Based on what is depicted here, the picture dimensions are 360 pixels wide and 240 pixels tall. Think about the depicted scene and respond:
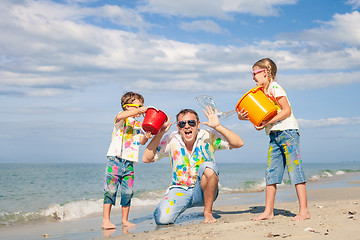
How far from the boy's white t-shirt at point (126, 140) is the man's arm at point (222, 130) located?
4.03ft

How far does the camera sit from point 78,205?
7.09 metres

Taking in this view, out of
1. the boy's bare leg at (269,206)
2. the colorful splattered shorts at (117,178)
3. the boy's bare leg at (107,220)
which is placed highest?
the colorful splattered shorts at (117,178)

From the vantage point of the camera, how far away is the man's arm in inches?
165

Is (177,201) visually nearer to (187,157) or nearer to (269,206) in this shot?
(187,157)

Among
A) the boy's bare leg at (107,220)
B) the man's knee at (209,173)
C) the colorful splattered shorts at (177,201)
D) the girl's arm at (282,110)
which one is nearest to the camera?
the girl's arm at (282,110)

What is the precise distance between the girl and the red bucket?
897 mm

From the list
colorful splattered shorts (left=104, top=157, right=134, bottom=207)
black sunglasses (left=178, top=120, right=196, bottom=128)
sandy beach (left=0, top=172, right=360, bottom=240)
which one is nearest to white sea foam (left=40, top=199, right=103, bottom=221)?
sandy beach (left=0, top=172, right=360, bottom=240)

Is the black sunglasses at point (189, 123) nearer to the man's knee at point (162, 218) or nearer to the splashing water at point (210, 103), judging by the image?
the splashing water at point (210, 103)

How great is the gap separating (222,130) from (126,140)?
1398 mm

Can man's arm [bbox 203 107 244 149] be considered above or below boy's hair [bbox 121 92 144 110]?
below

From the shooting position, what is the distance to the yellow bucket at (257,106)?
414 cm

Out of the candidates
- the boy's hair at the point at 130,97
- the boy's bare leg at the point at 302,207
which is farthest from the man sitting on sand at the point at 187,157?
the boy's bare leg at the point at 302,207

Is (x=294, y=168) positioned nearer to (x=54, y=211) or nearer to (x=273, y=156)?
(x=273, y=156)

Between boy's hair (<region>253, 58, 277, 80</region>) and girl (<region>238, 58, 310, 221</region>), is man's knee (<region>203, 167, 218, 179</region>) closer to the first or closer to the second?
girl (<region>238, 58, 310, 221</region>)
